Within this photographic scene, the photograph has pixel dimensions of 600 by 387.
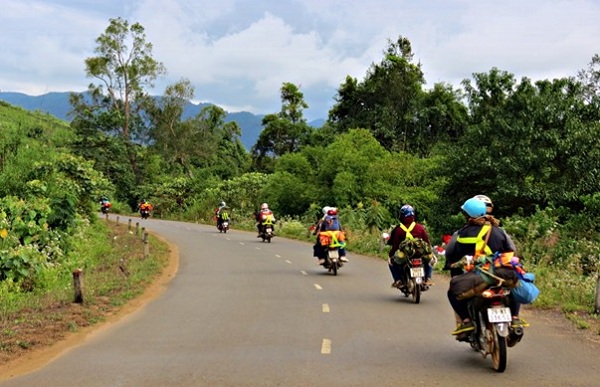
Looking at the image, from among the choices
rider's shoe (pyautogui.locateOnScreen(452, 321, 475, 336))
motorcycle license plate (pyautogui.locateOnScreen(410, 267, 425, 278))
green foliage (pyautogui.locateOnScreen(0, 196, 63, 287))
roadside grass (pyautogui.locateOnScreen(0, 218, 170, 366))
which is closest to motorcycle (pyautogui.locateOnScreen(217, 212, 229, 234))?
roadside grass (pyautogui.locateOnScreen(0, 218, 170, 366))

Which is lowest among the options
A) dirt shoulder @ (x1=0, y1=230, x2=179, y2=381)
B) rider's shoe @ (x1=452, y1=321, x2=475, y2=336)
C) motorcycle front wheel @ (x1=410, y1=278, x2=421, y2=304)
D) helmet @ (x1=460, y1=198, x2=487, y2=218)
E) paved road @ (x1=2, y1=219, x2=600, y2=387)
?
dirt shoulder @ (x1=0, y1=230, x2=179, y2=381)

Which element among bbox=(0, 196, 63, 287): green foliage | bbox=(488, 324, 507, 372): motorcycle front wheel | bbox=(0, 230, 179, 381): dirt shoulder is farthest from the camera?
bbox=(0, 196, 63, 287): green foliage

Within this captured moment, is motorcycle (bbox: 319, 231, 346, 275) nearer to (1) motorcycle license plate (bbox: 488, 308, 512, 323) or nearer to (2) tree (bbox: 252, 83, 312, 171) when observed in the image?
(1) motorcycle license plate (bbox: 488, 308, 512, 323)

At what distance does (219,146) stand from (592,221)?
6226cm

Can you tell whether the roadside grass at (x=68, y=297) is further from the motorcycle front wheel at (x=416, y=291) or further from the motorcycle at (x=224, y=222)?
the motorcycle at (x=224, y=222)

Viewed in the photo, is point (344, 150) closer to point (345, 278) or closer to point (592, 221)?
point (592, 221)

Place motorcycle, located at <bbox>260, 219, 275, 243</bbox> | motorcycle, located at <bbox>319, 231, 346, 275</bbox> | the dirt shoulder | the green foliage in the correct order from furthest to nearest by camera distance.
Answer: motorcycle, located at <bbox>260, 219, 275, 243</bbox> < motorcycle, located at <bbox>319, 231, 346, 275</bbox> < the green foliage < the dirt shoulder

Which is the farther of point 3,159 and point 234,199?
point 234,199

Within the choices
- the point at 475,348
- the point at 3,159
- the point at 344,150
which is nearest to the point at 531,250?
the point at 475,348

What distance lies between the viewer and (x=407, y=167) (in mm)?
39250

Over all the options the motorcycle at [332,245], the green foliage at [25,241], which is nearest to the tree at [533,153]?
the motorcycle at [332,245]

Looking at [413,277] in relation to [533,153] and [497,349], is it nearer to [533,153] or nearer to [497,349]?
[497,349]

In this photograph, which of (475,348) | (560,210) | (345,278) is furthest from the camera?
(560,210)

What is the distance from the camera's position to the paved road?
21.6ft
